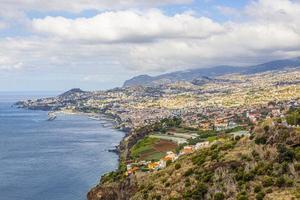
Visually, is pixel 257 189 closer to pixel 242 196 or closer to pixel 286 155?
pixel 242 196

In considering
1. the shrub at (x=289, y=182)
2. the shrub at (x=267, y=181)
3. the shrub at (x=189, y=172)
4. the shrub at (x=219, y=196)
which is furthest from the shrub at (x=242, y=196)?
the shrub at (x=189, y=172)

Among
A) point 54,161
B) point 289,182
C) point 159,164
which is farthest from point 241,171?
point 54,161

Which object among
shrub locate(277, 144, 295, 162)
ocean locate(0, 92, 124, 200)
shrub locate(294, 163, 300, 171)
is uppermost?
shrub locate(277, 144, 295, 162)

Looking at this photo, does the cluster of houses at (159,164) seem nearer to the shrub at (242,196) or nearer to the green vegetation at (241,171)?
the green vegetation at (241,171)

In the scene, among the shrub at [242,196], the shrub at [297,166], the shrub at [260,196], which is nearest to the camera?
the shrub at [260,196]

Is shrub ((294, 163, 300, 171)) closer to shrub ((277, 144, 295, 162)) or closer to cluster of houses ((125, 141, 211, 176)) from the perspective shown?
shrub ((277, 144, 295, 162))

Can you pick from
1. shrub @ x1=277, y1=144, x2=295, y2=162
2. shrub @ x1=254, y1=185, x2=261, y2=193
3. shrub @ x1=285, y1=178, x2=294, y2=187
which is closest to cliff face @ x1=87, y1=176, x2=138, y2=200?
shrub @ x1=277, y1=144, x2=295, y2=162

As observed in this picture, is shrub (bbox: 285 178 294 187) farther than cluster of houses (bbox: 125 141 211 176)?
No

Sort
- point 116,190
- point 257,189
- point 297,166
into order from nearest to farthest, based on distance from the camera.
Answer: point 257,189, point 297,166, point 116,190

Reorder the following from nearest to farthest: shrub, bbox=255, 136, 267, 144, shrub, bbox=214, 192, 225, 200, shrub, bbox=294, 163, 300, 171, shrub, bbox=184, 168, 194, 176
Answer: shrub, bbox=294, 163, 300, 171 < shrub, bbox=214, 192, 225, 200 < shrub, bbox=255, 136, 267, 144 < shrub, bbox=184, 168, 194, 176
